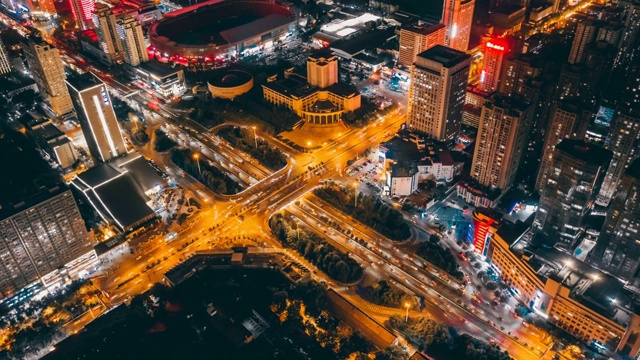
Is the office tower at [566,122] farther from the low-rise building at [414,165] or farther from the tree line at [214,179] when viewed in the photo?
the tree line at [214,179]

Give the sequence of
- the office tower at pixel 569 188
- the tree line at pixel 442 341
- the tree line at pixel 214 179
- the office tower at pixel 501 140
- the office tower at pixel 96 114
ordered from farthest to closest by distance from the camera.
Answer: the tree line at pixel 214 179, the office tower at pixel 96 114, the office tower at pixel 501 140, the office tower at pixel 569 188, the tree line at pixel 442 341

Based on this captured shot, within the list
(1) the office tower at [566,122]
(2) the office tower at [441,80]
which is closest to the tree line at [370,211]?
(2) the office tower at [441,80]

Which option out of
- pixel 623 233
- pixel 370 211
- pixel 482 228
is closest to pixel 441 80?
pixel 370 211

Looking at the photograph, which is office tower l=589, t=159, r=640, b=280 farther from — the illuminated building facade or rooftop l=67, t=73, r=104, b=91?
rooftop l=67, t=73, r=104, b=91

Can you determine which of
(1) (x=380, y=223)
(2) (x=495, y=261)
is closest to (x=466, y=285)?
(2) (x=495, y=261)

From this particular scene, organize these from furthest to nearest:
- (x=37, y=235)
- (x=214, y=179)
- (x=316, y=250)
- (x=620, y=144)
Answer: (x=214, y=179) < (x=620, y=144) < (x=316, y=250) < (x=37, y=235)

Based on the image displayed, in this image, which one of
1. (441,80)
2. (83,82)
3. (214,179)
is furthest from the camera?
(214,179)

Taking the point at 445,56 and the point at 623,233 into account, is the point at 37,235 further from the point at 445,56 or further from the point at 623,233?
the point at 623,233
